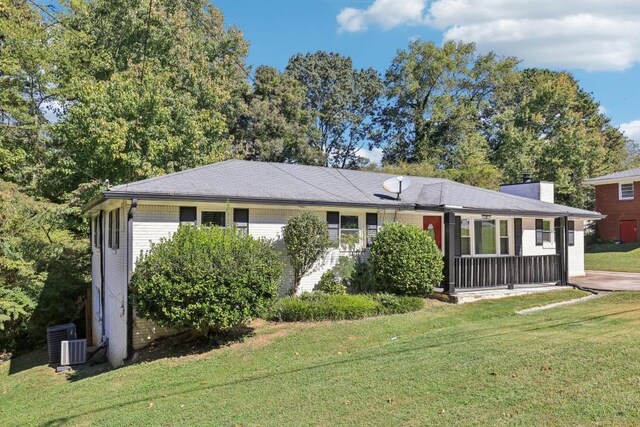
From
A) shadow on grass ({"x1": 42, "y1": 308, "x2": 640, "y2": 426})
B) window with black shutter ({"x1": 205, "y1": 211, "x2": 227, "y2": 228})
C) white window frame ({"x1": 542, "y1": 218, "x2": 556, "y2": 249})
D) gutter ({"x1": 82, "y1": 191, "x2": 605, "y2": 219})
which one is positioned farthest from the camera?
white window frame ({"x1": 542, "y1": 218, "x2": 556, "y2": 249})

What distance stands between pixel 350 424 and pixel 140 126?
55.7 ft

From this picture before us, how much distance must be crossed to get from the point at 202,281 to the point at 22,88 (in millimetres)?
16554

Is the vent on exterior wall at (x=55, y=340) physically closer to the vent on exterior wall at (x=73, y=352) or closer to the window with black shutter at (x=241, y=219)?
the vent on exterior wall at (x=73, y=352)

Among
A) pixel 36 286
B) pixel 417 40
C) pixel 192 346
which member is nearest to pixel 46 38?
pixel 36 286

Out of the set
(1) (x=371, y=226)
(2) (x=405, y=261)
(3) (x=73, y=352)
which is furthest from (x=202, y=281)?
(1) (x=371, y=226)

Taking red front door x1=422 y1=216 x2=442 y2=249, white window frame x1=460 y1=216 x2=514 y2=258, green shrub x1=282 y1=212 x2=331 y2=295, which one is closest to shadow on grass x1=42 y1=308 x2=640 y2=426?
green shrub x1=282 y1=212 x2=331 y2=295

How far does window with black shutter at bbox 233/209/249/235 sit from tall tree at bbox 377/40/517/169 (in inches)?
1130

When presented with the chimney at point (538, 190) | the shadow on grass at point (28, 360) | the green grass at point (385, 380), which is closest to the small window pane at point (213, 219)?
the green grass at point (385, 380)

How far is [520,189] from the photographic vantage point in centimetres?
2084

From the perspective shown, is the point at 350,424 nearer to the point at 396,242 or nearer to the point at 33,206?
the point at 396,242

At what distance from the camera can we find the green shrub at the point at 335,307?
11383 millimetres

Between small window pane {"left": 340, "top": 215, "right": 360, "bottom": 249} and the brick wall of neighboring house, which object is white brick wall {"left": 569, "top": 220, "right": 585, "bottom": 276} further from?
the brick wall of neighboring house

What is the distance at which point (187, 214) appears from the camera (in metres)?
11.7

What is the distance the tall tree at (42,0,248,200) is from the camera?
19016 mm
